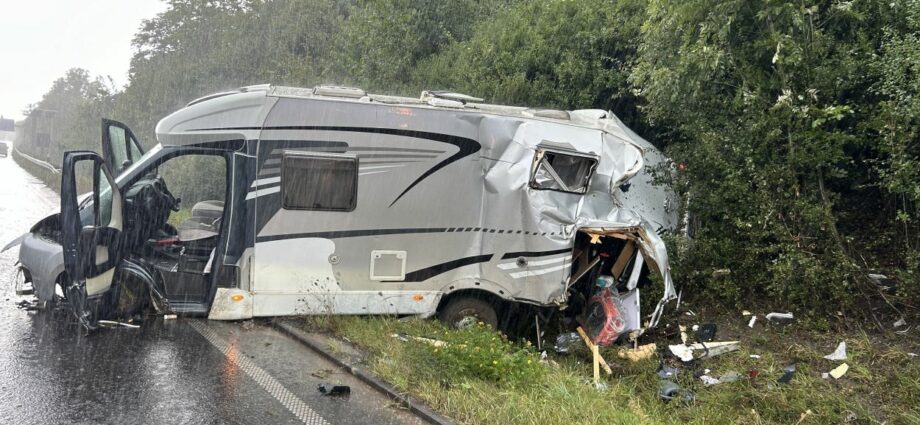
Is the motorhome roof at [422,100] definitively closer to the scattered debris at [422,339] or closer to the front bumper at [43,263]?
the front bumper at [43,263]

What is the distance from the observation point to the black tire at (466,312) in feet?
25.6

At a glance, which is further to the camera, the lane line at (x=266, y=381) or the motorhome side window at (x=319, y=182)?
the motorhome side window at (x=319, y=182)

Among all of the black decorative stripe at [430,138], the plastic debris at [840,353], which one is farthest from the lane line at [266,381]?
the plastic debris at [840,353]

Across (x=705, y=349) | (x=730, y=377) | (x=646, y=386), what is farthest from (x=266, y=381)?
(x=705, y=349)

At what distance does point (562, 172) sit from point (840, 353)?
3.43 metres

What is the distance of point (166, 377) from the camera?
19.2 ft

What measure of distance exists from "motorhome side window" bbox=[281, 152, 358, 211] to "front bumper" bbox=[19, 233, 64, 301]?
2.44 m

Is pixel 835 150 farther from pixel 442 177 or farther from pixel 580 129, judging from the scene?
pixel 442 177

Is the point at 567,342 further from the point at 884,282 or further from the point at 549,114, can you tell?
the point at 884,282

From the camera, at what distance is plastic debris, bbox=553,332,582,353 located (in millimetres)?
7793

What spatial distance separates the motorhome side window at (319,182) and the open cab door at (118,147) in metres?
2.47

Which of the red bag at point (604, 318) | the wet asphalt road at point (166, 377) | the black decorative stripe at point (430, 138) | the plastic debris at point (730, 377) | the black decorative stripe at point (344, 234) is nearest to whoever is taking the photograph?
the wet asphalt road at point (166, 377)

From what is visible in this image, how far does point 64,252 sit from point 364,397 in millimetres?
3418

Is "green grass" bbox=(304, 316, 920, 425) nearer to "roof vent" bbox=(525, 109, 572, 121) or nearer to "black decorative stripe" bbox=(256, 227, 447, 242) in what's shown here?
"black decorative stripe" bbox=(256, 227, 447, 242)
